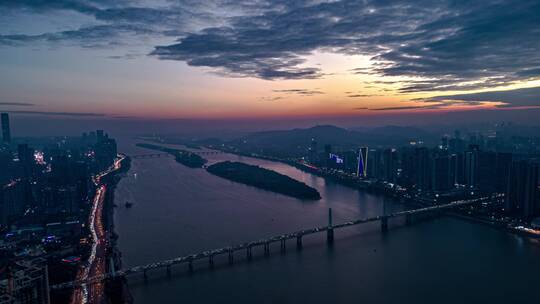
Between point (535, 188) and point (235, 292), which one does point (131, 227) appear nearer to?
point (235, 292)

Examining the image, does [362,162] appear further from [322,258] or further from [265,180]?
[322,258]

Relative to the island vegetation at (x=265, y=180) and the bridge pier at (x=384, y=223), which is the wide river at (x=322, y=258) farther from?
the island vegetation at (x=265, y=180)

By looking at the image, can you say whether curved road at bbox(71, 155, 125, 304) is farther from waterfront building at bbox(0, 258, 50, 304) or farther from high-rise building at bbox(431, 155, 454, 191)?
high-rise building at bbox(431, 155, 454, 191)

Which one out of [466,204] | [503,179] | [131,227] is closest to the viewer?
[131,227]

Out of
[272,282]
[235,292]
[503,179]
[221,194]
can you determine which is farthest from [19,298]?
[503,179]

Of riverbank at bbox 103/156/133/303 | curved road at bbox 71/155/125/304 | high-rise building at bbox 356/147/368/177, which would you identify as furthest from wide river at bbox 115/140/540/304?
high-rise building at bbox 356/147/368/177

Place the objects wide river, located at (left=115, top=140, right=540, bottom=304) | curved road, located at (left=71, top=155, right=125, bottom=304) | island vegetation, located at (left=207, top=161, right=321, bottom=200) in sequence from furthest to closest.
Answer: island vegetation, located at (left=207, top=161, right=321, bottom=200) < wide river, located at (left=115, top=140, right=540, bottom=304) < curved road, located at (left=71, top=155, right=125, bottom=304)
